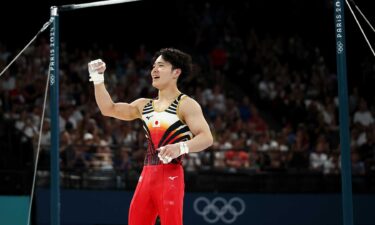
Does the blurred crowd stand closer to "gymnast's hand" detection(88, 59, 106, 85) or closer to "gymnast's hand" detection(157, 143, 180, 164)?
"gymnast's hand" detection(88, 59, 106, 85)

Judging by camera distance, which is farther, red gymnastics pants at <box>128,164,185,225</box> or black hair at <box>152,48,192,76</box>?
black hair at <box>152,48,192,76</box>

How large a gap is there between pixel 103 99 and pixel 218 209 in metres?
7.13

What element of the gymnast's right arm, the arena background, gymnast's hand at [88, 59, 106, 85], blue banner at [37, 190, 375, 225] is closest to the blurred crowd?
the arena background

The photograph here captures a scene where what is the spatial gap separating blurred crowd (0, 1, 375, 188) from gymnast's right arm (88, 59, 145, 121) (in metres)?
6.05

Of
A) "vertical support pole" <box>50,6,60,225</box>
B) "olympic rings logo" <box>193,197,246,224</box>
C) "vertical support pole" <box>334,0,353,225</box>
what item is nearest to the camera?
"vertical support pole" <box>334,0,353,225</box>

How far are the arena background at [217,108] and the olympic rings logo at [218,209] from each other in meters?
0.02

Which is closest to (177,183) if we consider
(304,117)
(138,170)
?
(138,170)

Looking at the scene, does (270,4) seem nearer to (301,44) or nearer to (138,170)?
(301,44)

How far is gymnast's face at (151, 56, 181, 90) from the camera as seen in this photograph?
6.57 meters

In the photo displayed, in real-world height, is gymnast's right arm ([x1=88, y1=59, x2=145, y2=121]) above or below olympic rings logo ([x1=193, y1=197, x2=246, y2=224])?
above

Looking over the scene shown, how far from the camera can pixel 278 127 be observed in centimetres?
1634

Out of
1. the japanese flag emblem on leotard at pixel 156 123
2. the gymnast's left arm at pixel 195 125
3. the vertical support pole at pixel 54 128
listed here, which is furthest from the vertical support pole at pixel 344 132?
the vertical support pole at pixel 54 128

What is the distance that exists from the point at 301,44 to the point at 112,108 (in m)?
12.5

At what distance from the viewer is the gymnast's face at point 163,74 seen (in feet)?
21.6
